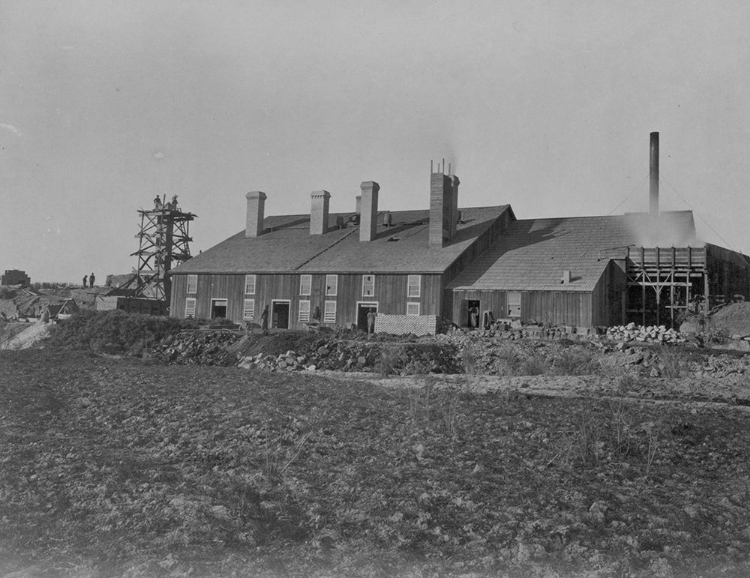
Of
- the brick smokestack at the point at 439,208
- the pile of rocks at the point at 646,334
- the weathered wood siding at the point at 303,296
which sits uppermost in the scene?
the brick smokestack at the point at 439,208

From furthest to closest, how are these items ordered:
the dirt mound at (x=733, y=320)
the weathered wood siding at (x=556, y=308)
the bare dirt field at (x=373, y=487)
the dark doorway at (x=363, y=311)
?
the dark doorway at (x=363, y=311) → the weathered wood siding at (x=556, y=308) → the dirt mound at (x=733, y=320) → the bare dirt field at (x=373, y=487)

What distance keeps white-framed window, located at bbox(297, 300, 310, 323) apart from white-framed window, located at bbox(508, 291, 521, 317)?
11.5 m

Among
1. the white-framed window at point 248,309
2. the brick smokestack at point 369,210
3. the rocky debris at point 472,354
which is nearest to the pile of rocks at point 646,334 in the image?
the rocky debris at point 472,354

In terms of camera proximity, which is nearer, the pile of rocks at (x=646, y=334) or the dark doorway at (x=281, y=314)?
the pile of rocks at (x=646, y=334)

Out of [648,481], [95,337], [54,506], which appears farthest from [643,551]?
[95,337]

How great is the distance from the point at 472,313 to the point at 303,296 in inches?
392

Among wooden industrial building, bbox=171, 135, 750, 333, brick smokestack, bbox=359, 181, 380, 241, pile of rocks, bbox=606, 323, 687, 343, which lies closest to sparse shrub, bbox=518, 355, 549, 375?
pile of rocks, bbox=606, 323, 687, 343

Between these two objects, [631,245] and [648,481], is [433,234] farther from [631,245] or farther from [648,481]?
[648,481]

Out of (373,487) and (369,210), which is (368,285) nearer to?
(369,210)

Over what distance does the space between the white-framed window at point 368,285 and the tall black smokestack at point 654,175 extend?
16.8 meters

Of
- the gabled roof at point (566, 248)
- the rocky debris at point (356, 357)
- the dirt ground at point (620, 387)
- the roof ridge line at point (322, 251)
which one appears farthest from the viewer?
the roof ridge line at point (322, 251)

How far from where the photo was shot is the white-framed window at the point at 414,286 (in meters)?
34.3

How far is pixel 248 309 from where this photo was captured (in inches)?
1548

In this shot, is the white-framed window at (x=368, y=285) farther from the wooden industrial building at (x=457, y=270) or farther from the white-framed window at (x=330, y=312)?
the white-framed window at (x=330, y=312)
